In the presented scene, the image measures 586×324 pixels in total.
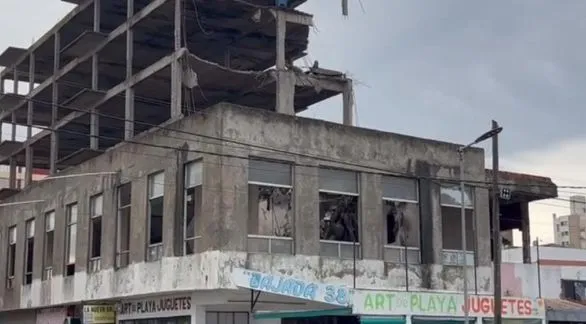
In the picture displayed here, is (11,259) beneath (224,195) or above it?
beneath

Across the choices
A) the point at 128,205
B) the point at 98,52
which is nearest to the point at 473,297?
the point at 128,205

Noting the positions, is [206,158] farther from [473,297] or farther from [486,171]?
[486,171]

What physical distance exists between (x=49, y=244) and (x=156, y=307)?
9.18 m

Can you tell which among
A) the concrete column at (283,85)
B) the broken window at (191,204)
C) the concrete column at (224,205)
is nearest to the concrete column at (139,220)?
the broken window at (191,204)

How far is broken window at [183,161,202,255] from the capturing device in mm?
25750

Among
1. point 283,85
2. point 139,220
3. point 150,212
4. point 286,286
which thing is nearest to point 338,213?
point 286,286

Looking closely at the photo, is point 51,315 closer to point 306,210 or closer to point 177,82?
point 177,82

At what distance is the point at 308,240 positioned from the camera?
1050 inches

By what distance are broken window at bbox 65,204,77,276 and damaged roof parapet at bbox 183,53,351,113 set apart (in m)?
6.74

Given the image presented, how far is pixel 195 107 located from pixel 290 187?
1454cm

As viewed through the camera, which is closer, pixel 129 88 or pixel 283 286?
pixel 283 286

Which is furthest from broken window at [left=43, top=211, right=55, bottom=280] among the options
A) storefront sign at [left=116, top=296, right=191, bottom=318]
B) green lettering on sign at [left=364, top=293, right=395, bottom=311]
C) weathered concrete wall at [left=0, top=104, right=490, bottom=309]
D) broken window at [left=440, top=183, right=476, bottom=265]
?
broken window at [left=440, top=183, right=476, bottom=265]

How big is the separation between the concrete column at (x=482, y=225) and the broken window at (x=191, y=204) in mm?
10563

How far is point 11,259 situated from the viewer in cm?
3922
